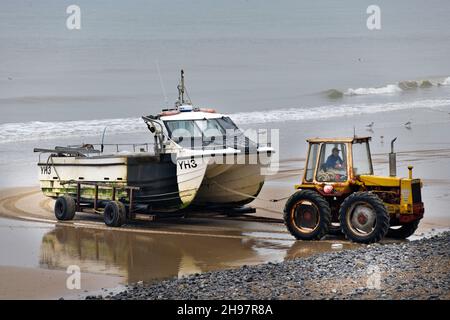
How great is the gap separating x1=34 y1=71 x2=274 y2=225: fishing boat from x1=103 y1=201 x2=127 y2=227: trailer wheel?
0.94ft

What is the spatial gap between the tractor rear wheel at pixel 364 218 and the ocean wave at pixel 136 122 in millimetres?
22944

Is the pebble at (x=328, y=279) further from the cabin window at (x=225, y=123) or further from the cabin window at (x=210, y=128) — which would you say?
the cabin window at (x=225, y=123)

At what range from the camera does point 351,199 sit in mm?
16281

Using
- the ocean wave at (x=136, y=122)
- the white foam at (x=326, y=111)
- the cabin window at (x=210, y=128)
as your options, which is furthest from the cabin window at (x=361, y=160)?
the white foam at (x=326, y=111)

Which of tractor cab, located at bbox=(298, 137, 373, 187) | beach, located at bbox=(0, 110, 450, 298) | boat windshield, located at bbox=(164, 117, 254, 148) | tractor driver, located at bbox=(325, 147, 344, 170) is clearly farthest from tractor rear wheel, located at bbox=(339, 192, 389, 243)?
boat windshield, located at bbox=(164, 117, 254, 148)

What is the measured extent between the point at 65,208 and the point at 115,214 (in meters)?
1.52

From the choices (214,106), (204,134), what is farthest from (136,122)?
(204,134)

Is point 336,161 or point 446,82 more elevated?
point 446,82

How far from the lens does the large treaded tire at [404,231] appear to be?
16656mm

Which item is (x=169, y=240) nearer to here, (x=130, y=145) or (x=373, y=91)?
(x=130, y=145)

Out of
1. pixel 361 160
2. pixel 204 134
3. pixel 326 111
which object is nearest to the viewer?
pixel 361 160

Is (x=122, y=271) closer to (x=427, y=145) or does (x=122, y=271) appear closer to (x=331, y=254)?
(x=331, y=254)

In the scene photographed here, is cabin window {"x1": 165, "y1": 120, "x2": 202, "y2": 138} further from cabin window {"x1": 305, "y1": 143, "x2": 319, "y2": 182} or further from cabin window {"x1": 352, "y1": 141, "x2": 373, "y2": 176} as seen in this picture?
cabin window {"x1": 352, "y1": 141, "x2": 373, "y2": 176}

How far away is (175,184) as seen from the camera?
19484 mm
